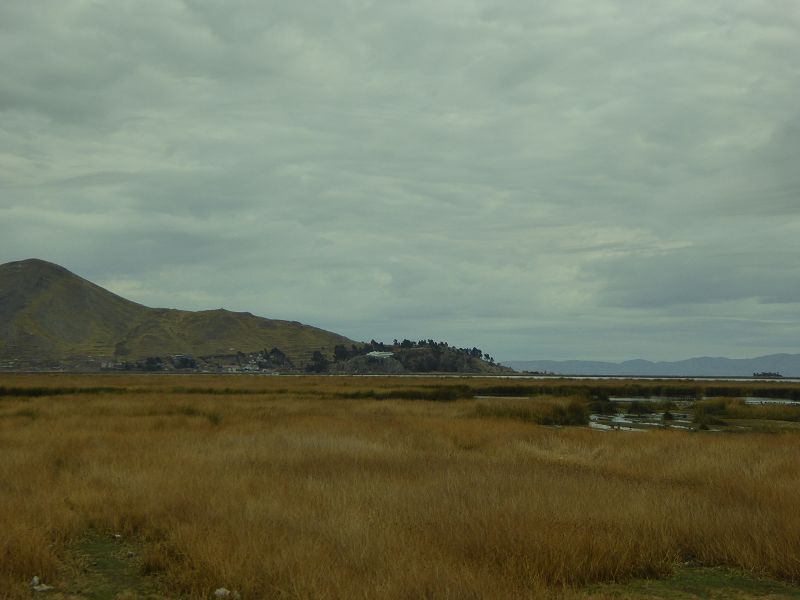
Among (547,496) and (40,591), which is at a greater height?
(547,496)

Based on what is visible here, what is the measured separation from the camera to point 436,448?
2034 centimetres

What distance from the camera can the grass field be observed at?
8.22m

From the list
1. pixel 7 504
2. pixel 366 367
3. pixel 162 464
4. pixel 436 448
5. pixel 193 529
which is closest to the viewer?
pixel 193 529

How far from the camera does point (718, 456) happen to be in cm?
1797

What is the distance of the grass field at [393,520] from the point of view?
8.22 meters

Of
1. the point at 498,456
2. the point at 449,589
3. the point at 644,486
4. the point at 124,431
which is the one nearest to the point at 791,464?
the point at 644,486

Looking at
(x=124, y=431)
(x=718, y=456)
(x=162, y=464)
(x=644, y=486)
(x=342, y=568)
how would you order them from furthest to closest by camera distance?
(x=124, y=431)
(x=718, y=456)
(x=162, y=464)
(x=644, y=486)
(x=342, y=568)

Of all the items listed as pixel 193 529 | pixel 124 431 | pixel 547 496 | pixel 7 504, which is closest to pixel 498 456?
pixel 547 496

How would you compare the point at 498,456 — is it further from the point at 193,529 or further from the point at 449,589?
the point at 449,589

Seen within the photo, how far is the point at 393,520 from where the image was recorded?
34.2 ft

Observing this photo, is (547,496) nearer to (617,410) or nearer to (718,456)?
(718,456)

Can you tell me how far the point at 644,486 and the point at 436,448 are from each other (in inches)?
306

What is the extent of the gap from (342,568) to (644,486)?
8.08 m

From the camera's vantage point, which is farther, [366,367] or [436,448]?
[366,367]
